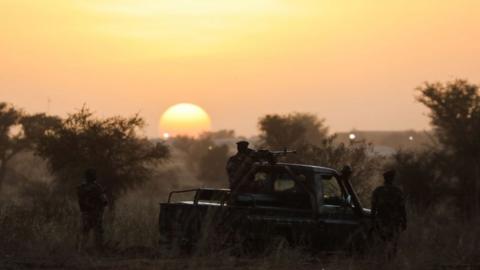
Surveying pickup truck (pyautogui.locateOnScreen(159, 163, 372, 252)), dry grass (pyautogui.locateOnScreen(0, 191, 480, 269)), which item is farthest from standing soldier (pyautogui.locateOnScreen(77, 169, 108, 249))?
pickup truck (pyautogui.locateOnScreen(159, 163, 372, 252))

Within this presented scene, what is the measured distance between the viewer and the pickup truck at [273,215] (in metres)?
12.4

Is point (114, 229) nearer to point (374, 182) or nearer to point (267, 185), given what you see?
point (267, 185)

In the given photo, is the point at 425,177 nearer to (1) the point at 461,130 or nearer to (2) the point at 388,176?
(1) the point at 461,130

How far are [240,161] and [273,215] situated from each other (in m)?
1.23

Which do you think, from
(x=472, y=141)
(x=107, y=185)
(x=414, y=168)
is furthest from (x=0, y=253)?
(x=472, y=141)

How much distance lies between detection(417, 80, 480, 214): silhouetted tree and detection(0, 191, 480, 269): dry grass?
12.5 metres

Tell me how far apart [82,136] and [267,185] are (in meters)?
17.1

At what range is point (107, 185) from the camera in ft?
93.8

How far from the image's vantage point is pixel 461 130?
1320 inches

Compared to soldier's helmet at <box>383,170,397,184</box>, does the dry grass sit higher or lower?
lower

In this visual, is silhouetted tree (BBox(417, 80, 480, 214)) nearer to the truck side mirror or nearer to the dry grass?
the dry grass

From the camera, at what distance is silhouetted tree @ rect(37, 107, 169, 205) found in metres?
28.8

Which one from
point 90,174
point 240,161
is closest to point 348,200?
point 240,161

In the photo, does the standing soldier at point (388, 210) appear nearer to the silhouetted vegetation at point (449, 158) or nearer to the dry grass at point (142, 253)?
the dry grass at point (142, 253)
